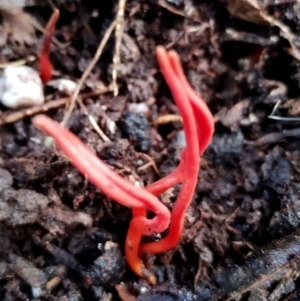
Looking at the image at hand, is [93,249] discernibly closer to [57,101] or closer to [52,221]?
[52,221]

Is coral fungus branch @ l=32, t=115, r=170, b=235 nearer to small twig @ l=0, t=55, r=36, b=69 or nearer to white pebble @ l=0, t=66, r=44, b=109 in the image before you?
white pebble @ l=0, t=66, r=44, b=109

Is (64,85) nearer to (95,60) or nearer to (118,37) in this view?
(95,60)

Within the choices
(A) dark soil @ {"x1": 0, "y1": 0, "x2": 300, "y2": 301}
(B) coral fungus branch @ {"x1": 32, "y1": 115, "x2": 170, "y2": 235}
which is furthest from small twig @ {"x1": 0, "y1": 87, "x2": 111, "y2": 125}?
(B) coral fungus branch @ {"x1": 32, "y1": 115, "x2": 170, "y2": 235}

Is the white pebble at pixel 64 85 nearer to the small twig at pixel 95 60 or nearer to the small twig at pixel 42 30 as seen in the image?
the small twig at pixel 95 60

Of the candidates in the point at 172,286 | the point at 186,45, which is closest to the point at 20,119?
the point at 186,45

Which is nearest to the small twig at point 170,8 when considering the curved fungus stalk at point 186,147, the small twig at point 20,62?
the small twig at point 20,62
